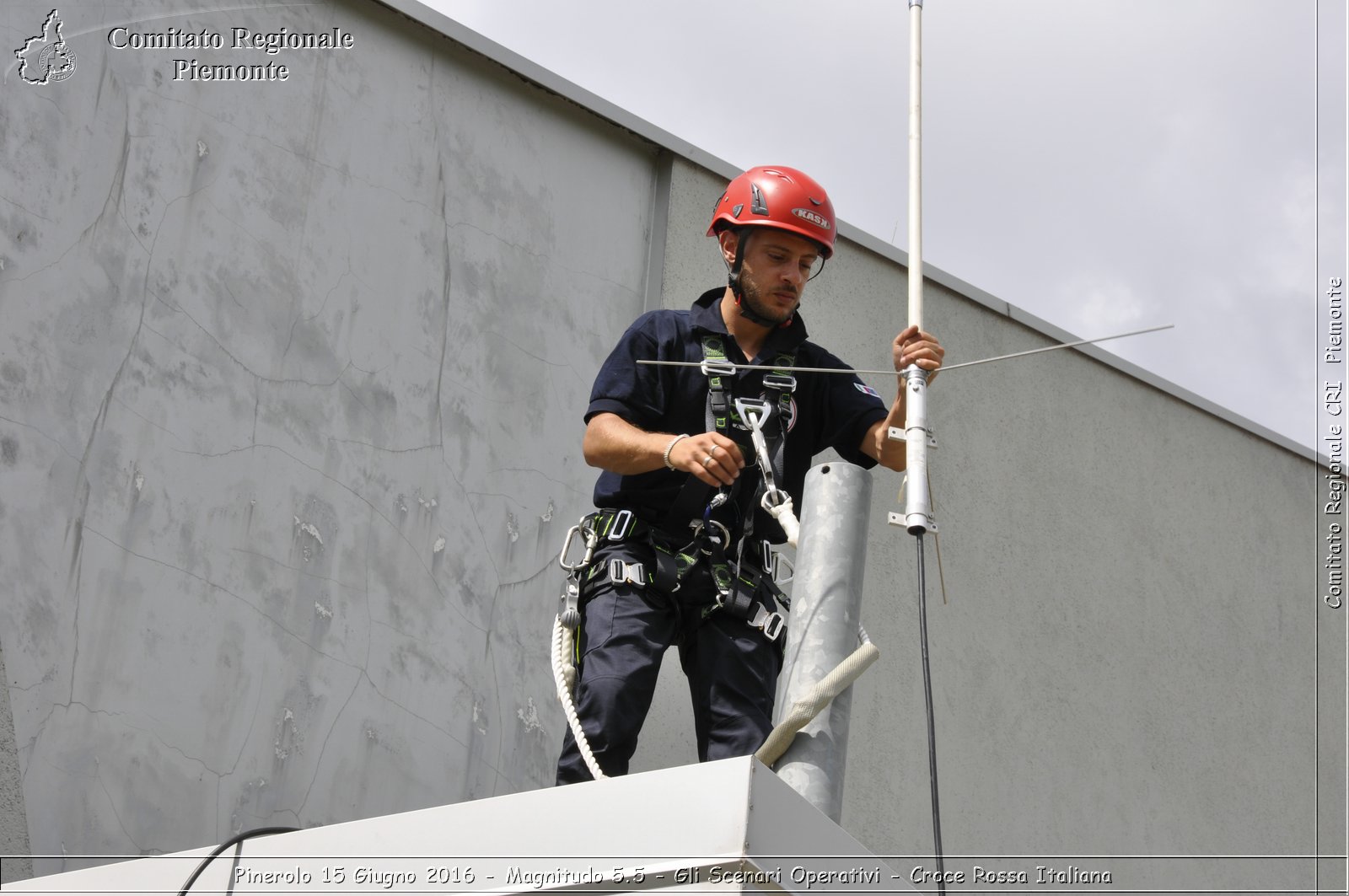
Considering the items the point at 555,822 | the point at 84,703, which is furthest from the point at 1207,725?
the point at 555,822

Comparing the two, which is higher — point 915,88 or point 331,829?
point 915,88

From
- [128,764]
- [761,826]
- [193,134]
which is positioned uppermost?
[193,134]

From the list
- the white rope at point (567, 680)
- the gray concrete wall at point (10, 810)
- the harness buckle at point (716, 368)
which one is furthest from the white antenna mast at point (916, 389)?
the gray concrete wall at point (10, 810)

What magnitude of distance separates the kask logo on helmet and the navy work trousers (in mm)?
861

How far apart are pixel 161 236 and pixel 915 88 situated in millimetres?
2436

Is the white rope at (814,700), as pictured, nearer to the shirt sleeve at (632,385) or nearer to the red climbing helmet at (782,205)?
the shirt sleeve at (632,385)

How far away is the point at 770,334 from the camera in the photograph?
3861 mm

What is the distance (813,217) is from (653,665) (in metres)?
1.14

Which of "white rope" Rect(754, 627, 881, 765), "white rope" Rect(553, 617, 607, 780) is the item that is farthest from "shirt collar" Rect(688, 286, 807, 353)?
"white rope" Rect(754, 627, 881, 765)

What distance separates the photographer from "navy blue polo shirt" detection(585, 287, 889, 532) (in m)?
3.67

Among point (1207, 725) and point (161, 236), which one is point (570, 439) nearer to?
point (161, 236)

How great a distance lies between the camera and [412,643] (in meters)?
4.85

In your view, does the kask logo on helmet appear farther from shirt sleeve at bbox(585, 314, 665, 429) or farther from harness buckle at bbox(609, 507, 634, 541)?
harness buckle at bbox(609, 507, 634, 541)

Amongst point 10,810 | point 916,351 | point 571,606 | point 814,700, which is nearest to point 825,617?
point 814,700
